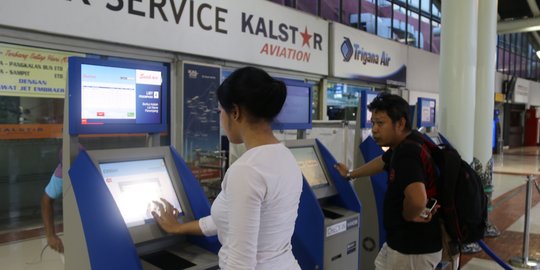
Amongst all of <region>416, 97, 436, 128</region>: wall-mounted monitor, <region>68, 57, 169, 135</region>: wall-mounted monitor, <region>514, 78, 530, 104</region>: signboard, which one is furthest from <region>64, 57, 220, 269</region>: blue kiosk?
<region>514, 78, 530, 104</region>: signboard

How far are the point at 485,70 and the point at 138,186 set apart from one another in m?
5.15

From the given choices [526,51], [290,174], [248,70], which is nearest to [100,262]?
[290,174]

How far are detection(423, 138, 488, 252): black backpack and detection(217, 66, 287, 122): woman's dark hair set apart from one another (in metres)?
1.21

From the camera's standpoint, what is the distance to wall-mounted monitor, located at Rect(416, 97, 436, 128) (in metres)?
4.24

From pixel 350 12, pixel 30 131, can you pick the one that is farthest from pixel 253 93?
pixel 350 12

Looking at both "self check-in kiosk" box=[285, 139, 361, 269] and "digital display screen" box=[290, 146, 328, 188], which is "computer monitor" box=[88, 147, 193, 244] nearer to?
"self check-in kiosk" box=[285, 139, 361, 269]

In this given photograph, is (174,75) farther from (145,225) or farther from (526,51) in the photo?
(526,51)

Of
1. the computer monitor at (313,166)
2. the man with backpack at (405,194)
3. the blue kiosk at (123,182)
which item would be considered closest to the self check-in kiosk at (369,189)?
the computer monitor at (313,166)

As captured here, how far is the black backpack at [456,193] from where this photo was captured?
7.07 feet

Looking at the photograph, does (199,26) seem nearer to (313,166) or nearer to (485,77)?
(313,166)

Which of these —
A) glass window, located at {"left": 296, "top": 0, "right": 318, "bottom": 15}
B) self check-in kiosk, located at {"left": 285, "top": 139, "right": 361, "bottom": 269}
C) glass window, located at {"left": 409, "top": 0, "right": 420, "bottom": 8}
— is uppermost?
glass window, located at {"left": 409, "top": 0, "right": 420, "bottom": 8}

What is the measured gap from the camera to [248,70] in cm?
122

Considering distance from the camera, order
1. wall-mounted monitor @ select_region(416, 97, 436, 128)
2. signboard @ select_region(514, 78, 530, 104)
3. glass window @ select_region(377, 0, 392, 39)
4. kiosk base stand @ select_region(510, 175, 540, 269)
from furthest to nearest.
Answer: signboard @ select_region(514, 78, 530, 104) < glass window @ select_region(377, 0, 392, 39) < wall-mounted monitor @ select_region(416, 97, 436, 128) < kiosk base stand @ select_region(510, 175, 540, 269)

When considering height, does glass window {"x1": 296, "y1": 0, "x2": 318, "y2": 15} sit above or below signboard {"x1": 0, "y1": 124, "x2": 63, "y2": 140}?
above
